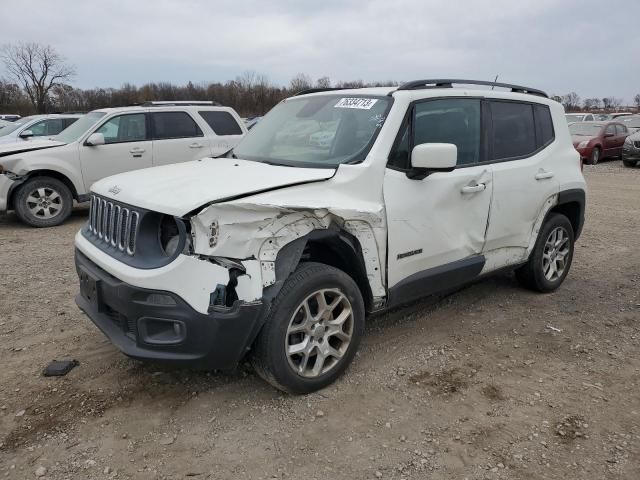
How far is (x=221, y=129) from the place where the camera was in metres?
9.56

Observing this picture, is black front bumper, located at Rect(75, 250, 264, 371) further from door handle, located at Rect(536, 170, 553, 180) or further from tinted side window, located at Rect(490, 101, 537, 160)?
door handle, located at Rect(536, 170, 553, 180)

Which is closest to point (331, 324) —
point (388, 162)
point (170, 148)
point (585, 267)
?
point (388, 162)

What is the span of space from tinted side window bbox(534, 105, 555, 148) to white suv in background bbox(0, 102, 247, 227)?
15.0 feet

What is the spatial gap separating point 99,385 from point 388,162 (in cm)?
236

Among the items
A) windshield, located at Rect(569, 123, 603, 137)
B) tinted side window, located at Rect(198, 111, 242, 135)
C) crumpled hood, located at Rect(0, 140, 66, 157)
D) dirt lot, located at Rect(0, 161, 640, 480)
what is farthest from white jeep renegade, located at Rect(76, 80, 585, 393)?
windshield, located at Rect(569, 123, 603, 137)

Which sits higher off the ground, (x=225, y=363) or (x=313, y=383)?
(x=225, y=363)

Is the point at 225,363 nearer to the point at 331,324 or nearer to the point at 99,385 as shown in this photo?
the point at 331,324

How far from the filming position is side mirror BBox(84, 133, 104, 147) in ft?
27.8

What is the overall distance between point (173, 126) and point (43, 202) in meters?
2.41

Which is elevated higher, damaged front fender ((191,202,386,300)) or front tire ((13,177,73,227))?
damaged front fender ((191,202,386,300))

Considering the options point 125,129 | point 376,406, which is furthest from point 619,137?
point 376,406

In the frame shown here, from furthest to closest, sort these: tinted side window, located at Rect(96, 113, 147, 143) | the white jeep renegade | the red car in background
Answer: the red car in background → tinted side window, located at Rect(96, 113, 147, 143) → the white jeep renegade

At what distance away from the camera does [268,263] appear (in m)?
2.90

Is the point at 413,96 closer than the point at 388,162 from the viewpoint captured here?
No
